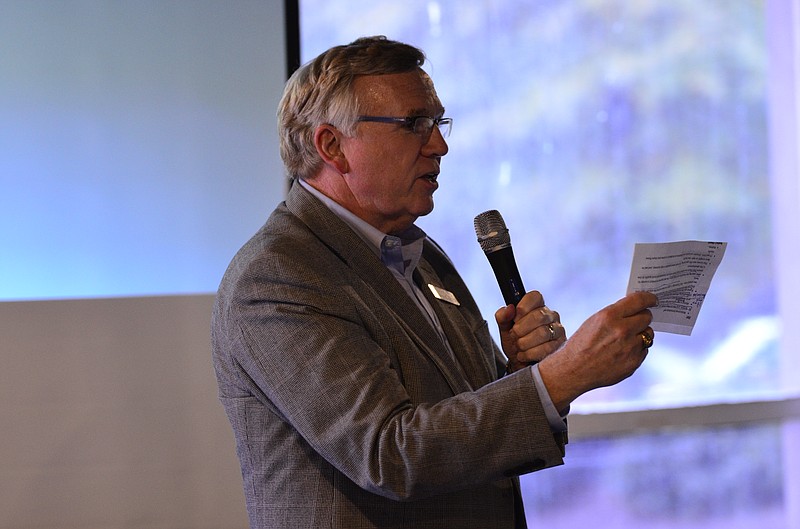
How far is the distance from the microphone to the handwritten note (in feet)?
0.97

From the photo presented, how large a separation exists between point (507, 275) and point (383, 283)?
251mm

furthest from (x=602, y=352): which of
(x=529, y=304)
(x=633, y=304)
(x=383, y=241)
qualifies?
(x=383, y=241)

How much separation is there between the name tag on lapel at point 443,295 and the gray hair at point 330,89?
0.38m

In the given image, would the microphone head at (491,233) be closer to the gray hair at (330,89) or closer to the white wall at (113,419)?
the gray hair at (330,89)

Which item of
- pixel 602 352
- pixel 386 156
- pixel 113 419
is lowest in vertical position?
pixel 113 419

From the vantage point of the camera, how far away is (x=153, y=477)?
3012 millimetres

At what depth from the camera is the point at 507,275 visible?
5.64 feet

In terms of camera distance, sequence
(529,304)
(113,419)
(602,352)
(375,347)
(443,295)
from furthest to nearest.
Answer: (113,419) → (443,295) → (529,304) → (375,347) → (602,352)

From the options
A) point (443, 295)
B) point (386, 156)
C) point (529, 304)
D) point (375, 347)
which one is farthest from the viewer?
point (443, 295)

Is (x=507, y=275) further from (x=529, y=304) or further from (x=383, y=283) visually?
(x=383, y=283)

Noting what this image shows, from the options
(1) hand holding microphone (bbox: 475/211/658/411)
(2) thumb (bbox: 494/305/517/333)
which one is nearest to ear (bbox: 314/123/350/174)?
(2) thumb (bbox: 494/305/517/333)

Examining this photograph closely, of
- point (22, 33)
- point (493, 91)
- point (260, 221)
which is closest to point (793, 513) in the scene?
point (493, 91)

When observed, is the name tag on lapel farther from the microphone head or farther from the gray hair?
the gray hair

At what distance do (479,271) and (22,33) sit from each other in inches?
77.5
